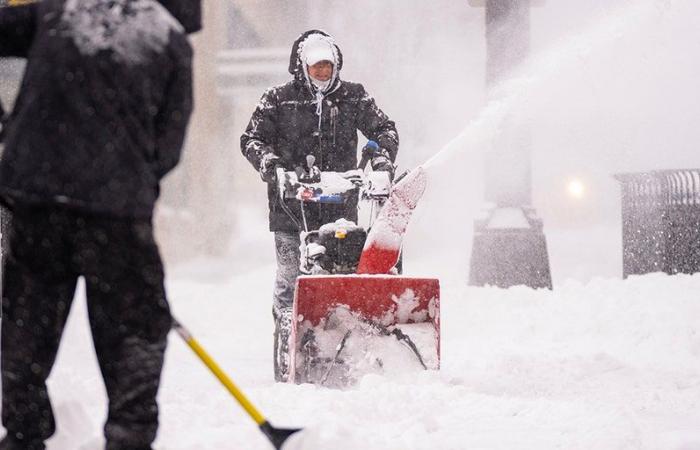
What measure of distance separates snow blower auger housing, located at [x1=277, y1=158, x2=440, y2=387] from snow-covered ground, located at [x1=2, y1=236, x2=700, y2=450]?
17cm

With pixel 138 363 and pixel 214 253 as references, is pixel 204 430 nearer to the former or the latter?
pixel 138 363

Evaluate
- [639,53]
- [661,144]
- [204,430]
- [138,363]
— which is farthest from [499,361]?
[661,144]

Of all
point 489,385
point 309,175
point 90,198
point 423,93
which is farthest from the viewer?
point 423,93

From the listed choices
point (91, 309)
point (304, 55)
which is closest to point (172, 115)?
point (91, 309)

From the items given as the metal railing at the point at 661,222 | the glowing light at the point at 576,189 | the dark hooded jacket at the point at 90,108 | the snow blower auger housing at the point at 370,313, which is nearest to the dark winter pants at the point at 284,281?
the snow blower auger housing at the point at 370,313

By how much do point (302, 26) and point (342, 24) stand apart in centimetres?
310

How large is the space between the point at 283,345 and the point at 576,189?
36.3 metres

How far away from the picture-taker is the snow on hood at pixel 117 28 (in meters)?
2.84

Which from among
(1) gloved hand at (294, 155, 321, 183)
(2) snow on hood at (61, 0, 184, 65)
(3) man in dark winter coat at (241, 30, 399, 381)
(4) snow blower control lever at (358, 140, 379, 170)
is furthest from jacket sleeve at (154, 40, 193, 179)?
(3) man in dark winter coat at (241, 30, 399, 381)

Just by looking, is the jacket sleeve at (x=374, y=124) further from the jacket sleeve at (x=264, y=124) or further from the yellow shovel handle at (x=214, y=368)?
the yellow shovel handle at (x=214, y=368)

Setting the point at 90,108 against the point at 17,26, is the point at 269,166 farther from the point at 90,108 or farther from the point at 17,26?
the point at 90,108

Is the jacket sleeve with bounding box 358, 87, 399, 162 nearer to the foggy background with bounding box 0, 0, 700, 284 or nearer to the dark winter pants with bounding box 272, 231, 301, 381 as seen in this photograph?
the dark winter pants with bounding box 272, 231, 301, 381

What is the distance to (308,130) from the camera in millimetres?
5969

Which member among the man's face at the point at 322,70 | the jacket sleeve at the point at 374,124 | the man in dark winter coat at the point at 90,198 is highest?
the man's face at the point at 322,70
